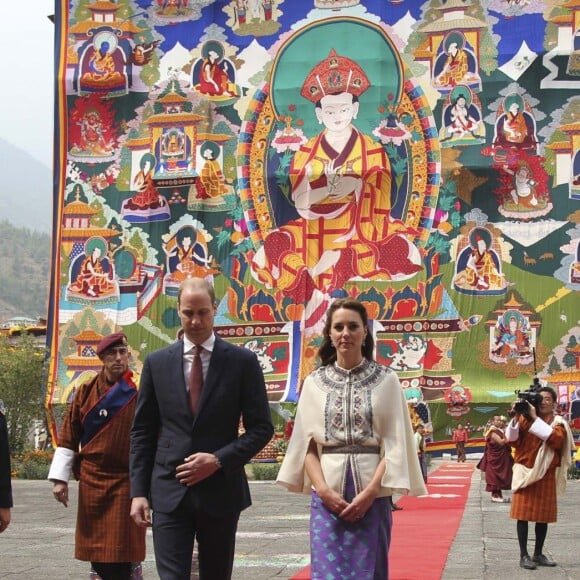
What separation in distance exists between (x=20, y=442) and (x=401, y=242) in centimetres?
1043

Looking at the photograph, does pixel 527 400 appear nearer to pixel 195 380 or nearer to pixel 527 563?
pixel 527 563

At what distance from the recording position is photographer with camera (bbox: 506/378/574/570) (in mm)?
8719

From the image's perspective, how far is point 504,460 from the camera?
1636cm

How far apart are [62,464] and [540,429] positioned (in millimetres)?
3992

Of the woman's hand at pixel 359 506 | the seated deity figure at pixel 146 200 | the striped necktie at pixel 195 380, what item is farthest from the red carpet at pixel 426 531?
the seated deity figure at pixel 146 200

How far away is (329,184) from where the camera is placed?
30.4 meters

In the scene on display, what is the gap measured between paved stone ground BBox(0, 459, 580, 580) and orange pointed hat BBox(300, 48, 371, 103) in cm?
1628

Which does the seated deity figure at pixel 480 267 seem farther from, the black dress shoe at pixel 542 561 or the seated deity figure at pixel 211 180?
the black dress shoe at pixel 542 561

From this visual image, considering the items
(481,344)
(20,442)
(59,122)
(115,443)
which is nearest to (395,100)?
(481,344)

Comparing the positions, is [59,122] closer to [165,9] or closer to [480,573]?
[165,9]

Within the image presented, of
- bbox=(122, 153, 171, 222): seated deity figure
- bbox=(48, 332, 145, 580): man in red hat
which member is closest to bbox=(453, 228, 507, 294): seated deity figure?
bbox=(122, 153, 171, 222): seated deity figure

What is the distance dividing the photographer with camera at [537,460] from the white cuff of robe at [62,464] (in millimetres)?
3781

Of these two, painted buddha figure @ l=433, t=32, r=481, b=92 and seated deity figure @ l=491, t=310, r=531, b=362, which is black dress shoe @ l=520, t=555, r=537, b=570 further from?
painted buddha figure @ l=433, t=32, r=481, b=92

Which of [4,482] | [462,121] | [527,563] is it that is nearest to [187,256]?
[462,121]
